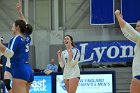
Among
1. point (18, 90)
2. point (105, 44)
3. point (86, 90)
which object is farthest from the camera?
point (105, 44)

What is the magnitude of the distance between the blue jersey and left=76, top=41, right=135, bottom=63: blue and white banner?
41.7 ft

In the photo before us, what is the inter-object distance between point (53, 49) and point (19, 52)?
45.5 feet

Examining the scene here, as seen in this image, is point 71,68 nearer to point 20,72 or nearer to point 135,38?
point 20,72

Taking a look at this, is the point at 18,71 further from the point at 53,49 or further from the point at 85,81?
the point at 53,49

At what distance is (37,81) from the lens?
33.6 ft

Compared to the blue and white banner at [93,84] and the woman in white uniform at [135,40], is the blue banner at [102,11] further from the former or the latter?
the woman in white uniform at [135,40]

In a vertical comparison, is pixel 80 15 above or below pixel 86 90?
above

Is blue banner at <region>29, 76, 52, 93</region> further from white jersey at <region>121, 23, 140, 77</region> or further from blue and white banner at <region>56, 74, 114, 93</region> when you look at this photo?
white jersey at <region>121, 23, 140, 77</region>

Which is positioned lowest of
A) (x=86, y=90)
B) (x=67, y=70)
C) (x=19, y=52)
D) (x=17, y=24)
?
(x=86, y=90)

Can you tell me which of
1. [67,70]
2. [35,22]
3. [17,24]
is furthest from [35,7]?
[17,24]

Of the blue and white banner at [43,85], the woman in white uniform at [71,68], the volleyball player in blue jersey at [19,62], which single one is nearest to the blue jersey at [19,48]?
the volleyball player in blue jersey at [19,62]

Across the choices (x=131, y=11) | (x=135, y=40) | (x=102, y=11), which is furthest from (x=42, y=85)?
(x=131, y=11)

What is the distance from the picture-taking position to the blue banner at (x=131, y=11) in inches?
674

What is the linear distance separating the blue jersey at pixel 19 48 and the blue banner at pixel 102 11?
1266 cm
